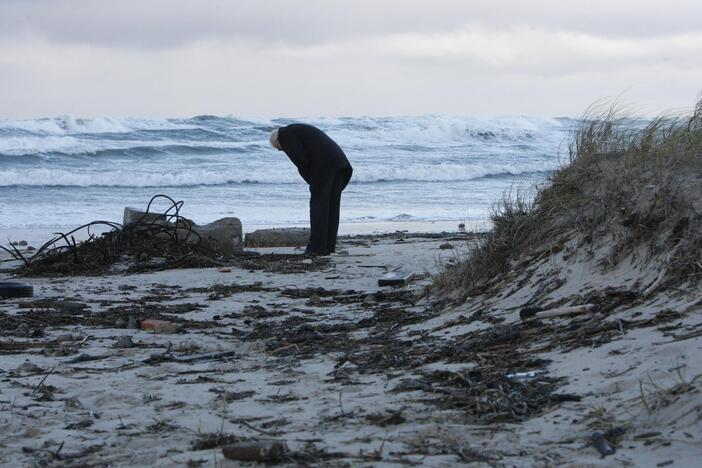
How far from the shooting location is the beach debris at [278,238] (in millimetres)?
11469

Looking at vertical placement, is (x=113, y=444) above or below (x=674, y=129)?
below

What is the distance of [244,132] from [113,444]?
3290 cm

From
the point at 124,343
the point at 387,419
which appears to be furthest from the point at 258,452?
the point at 124,343

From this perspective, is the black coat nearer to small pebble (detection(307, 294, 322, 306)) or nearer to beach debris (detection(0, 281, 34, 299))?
small pebble (detection(307, 294, 322, 306))

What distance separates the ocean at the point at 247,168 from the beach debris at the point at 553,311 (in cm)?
488

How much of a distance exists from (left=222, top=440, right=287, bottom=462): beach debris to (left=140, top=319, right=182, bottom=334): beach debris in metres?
2.81

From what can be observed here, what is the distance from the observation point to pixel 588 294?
466 centimetres

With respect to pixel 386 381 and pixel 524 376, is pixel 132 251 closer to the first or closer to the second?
pixel 386 381

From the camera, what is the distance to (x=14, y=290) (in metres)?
7.08

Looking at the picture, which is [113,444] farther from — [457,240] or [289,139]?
[457,240]

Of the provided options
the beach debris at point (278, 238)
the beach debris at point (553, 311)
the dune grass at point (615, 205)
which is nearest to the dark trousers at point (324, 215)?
the beach debris at point (278, 238)

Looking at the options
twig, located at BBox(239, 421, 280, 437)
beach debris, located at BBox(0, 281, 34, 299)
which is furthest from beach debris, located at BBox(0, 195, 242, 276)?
twig, located at BBox(239, 421, 280, 437)

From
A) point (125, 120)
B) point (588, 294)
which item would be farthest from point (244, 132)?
point (588, 294)

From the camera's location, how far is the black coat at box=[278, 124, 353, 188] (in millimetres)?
9617
